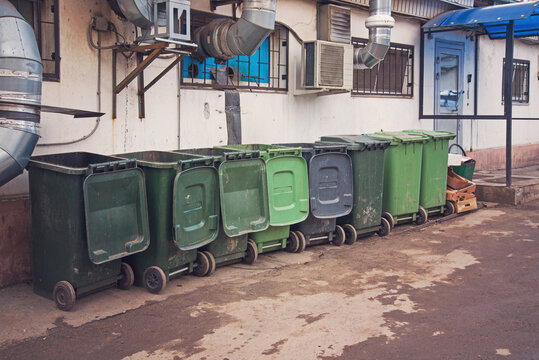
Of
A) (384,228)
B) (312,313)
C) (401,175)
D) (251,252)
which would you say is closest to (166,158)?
(251,252)

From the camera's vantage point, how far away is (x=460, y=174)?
10094 millimetres

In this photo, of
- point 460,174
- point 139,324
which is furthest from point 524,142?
point 139,324

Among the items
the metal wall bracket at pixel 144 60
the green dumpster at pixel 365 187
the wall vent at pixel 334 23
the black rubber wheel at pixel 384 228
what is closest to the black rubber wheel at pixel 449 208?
the black rubber wheel at pixel 384 228

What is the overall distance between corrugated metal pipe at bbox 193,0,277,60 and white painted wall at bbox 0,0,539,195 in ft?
1.47

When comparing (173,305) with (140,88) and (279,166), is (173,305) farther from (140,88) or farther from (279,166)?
(140,88)

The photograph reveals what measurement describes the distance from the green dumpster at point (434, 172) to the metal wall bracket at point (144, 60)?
13.0 feet

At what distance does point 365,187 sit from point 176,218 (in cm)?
297

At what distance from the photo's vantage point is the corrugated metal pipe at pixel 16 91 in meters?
5.02

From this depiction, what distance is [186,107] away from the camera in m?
7.80

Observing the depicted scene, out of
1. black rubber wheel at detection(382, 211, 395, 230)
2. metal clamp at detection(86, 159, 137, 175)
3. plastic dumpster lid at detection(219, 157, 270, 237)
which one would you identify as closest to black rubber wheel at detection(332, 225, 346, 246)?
black rubber wheel at detection(382, 211, 395, 230)

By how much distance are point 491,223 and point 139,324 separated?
6.15m

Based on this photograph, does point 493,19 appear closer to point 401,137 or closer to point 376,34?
point 376,34

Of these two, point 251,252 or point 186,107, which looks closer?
point 251,252

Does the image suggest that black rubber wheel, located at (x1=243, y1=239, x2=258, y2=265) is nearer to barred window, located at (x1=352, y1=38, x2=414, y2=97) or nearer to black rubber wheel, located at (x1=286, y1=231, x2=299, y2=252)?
black rubber wheel, located at (x1=286, y1=231, x2=299, y2=252)
